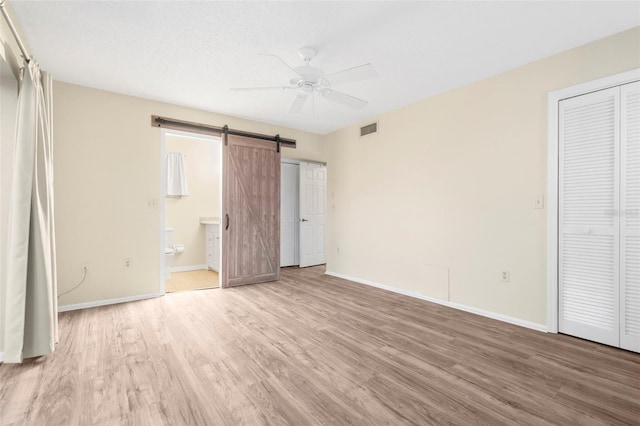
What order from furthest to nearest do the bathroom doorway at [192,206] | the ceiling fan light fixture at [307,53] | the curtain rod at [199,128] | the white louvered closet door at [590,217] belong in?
1. the bathroom doorway at [192,206]
2. the curtain rod at [199,128]
3. the ceiling fan light fixture at [307,53]
4. the white louvered closet door at [590,217]

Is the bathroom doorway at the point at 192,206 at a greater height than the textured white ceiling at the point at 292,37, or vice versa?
the textured white ceiling at the point at 292,37

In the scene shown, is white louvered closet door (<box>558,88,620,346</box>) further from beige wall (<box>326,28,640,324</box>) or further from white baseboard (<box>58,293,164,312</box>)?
white baseboard (<box>58,293,164,312</box>)

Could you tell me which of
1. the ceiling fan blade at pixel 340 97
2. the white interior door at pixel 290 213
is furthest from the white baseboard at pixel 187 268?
the ceiling fan blade at pixel 340 97

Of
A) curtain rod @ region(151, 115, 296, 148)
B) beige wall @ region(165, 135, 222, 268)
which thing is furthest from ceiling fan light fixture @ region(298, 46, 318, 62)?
beige wall @ region(165, 135, 222, 268)

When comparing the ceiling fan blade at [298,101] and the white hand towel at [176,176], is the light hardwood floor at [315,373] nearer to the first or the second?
the ceiling fan blade at [298,101]

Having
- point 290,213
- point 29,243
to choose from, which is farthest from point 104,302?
point 290,213

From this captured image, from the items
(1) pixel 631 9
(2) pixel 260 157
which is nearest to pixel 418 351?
(1) pixel 631 9

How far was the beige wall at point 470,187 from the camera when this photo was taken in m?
2.97

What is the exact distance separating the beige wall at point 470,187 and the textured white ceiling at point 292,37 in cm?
25

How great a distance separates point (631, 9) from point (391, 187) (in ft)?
9.39

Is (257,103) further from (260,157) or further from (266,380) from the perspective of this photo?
(266,380)

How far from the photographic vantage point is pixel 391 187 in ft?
14.8

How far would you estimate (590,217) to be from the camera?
8.88ft

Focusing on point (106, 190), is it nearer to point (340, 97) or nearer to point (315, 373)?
point (340, 97)
